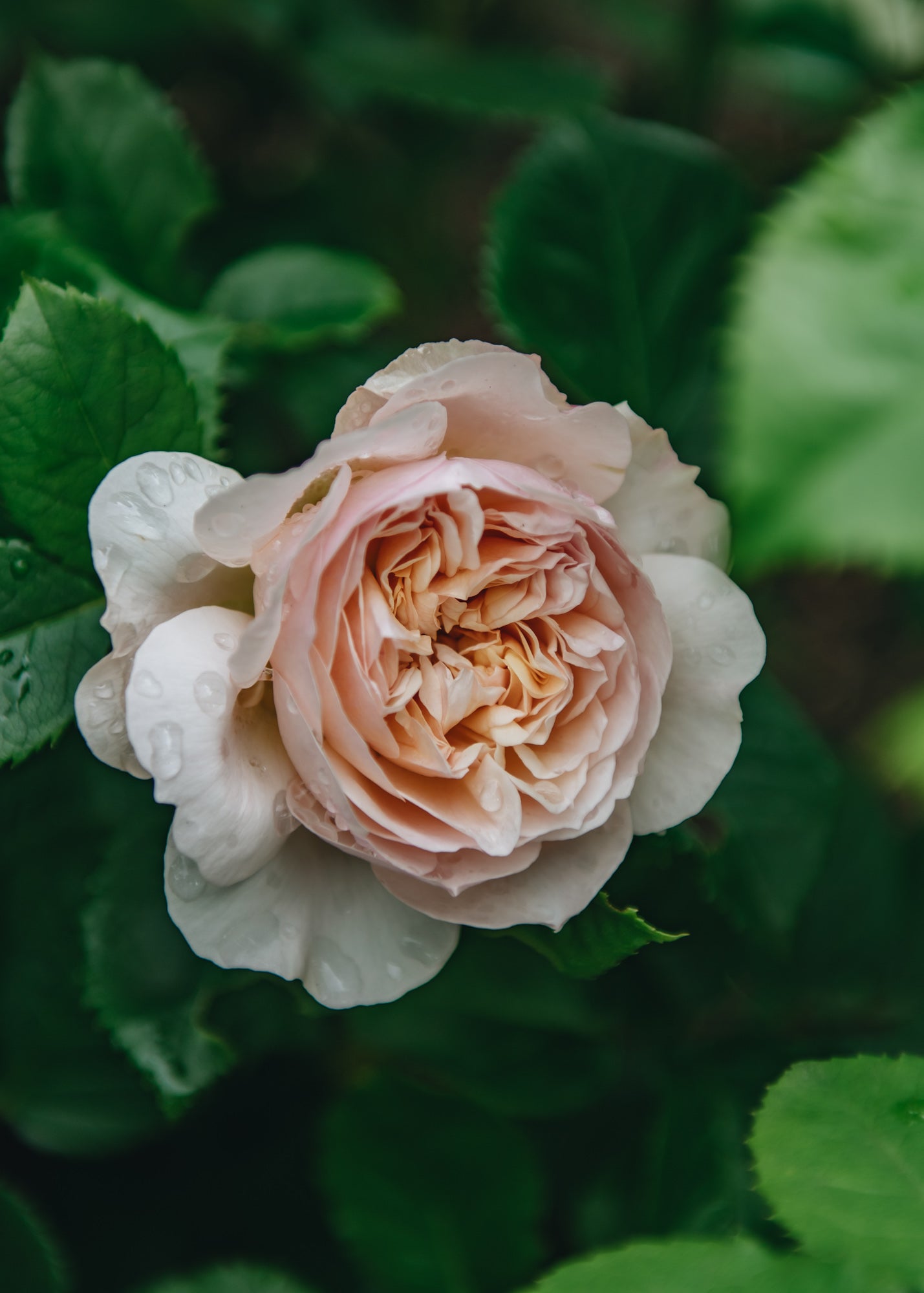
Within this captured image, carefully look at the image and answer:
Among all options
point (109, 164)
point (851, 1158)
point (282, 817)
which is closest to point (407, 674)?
point (282, 817)

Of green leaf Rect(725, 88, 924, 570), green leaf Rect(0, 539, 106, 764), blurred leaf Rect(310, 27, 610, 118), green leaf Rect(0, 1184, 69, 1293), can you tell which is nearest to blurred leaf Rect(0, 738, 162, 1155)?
green leaf Rect(0, 1184, 69, 1293)

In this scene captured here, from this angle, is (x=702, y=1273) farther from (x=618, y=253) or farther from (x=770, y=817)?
(x=618, y=253)

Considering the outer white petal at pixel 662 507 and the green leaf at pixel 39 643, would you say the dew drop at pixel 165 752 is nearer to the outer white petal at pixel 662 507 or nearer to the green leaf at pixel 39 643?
the green leaf at pixel 39 643

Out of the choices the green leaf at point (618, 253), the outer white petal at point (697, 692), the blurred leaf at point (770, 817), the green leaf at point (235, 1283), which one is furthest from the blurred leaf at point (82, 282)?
the green leaf at point (235, 1283)

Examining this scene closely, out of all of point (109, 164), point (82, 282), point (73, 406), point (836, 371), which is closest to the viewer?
point (836, 371)

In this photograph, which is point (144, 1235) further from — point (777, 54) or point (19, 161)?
point (777, 54)
